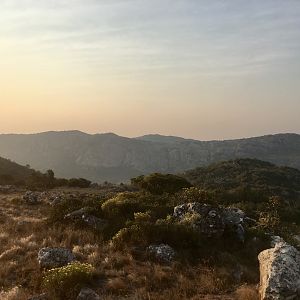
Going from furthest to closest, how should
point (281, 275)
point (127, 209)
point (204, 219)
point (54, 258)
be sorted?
1. point (127, 209)
2. point (204, 219)
3. point (54, 258)
4. point (281, 275)

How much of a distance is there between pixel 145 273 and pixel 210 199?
8632 millimetres

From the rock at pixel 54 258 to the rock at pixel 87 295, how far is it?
126 inches

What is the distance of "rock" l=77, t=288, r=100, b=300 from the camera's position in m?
12.1

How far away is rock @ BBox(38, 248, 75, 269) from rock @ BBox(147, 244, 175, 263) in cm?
316

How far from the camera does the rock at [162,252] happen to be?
651 inches

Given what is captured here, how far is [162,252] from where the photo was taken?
1681 cm

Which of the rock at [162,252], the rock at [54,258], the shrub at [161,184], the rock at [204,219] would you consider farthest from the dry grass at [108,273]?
the shrub at [161,184]

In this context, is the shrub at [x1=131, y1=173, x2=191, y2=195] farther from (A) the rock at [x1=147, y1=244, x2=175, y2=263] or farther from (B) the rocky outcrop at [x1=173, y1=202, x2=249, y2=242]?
(A) the rock at [x1=147, y1=244, x2=175, y2=263]

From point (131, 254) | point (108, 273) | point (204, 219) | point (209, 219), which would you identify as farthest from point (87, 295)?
point (209, 219)

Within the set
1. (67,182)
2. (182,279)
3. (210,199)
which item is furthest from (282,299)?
(67,182)

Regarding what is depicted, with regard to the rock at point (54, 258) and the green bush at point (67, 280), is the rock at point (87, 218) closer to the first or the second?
the rock at point (54, 258)

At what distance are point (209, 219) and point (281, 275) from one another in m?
8.31

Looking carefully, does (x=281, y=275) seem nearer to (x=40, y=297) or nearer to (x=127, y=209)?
(x=40, y=297)

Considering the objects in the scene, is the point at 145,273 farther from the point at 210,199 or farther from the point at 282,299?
the point at 210,199
